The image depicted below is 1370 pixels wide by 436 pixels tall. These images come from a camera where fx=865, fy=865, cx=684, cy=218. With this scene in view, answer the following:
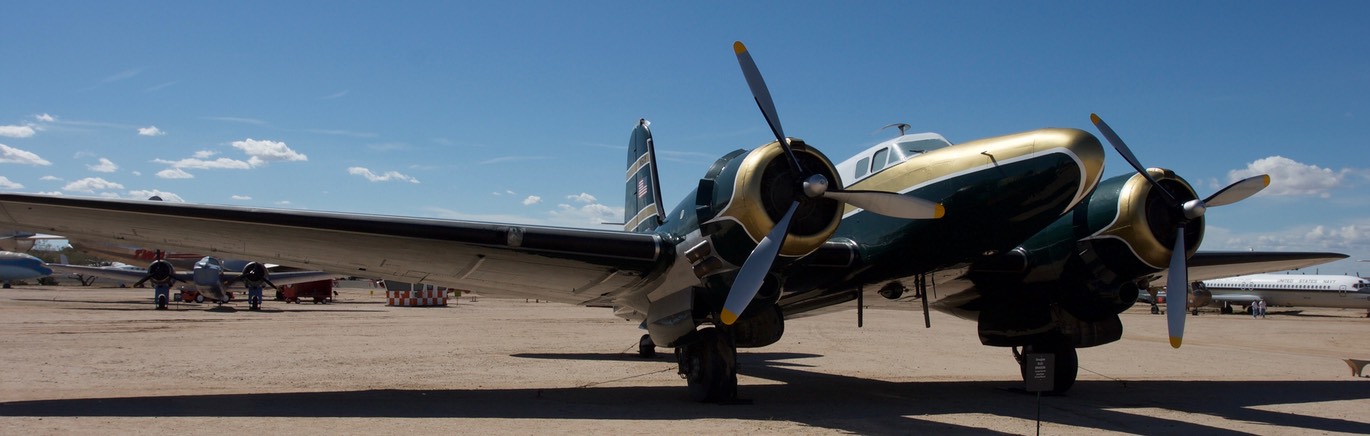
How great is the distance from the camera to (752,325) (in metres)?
10.4

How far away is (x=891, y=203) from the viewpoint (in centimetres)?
889

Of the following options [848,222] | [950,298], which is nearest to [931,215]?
[848,222]

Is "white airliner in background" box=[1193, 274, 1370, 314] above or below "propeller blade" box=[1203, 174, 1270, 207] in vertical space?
below

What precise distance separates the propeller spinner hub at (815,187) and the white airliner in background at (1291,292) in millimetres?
58405

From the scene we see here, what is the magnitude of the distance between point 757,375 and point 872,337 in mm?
13358

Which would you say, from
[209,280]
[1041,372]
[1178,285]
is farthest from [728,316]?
[209,280]

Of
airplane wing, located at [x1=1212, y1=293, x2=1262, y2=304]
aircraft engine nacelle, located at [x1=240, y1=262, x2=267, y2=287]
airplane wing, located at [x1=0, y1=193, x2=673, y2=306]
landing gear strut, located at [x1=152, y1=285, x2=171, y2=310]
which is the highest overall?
airplane wing, located at [x1=0, y1=193, x2=673, y2=306]

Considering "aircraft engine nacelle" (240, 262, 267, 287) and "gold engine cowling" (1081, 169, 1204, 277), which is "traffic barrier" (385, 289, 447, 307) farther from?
"gold engine cowling" (1081, 169, 1204, 277)

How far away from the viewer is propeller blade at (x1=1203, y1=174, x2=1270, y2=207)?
10781mm

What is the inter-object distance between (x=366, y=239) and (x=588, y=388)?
13.5 ft

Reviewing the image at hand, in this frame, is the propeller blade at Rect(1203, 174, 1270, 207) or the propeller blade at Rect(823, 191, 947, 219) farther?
the propeller blade at Rect(1203, 174, 1270, 207)

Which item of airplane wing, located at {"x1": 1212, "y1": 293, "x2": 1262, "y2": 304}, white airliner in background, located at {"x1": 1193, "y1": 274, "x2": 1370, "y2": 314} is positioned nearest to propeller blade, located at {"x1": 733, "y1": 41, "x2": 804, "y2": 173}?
white airliner in background, located at {"x1": 1193, "y1": 274, "x2": 1370, "y2": 314}

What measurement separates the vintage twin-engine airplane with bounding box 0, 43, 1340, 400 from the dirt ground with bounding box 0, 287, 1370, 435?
1.17 meters

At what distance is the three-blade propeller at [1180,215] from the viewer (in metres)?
10.2
